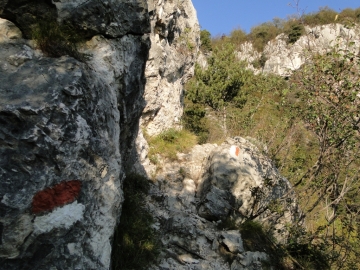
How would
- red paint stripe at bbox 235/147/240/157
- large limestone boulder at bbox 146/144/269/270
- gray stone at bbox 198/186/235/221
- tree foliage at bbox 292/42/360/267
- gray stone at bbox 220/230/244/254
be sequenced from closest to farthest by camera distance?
1. large limestone boulder at bbox 146/144/269/270
2. gray stone at bbox 220/230/244/254
3. tree foliage at bbox 292/42/360/267
4. gray stone at bbox 198/186/235/221
5. red paint stripe at bbox 235/147/240/157

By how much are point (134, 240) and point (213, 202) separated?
2846 millimetres

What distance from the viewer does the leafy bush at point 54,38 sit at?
2.77 meters

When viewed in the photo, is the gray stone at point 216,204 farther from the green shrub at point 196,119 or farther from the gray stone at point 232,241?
the green shrub at point 196,119

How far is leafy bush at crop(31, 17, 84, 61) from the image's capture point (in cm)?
277

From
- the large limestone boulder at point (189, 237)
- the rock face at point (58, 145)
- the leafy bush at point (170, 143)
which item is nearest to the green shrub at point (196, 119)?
the leafy bush at point (170, 143)

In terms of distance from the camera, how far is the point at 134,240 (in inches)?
159

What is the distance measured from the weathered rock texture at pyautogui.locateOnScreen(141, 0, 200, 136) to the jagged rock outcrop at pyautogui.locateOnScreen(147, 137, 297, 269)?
1.95m

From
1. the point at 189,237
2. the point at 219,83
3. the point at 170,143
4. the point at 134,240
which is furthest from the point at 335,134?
the point at 219,83

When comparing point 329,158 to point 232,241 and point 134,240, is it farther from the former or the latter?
point 134,240

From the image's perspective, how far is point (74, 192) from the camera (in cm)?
241

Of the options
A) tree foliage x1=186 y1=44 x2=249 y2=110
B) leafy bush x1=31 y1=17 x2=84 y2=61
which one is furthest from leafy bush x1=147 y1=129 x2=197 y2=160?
leafy bush x1=31 y1=17 x2=84 y2=61

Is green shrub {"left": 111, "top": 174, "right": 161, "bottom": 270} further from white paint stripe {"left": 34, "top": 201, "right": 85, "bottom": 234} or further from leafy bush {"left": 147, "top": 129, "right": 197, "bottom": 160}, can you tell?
leafy bush {"left": 147, "top": 129, "right": 197, "bottom": 160}

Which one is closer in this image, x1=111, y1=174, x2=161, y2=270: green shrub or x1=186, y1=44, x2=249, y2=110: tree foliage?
x1=111, y1=174, x2=161, y2=270: green shrub

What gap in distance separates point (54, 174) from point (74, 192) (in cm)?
24
